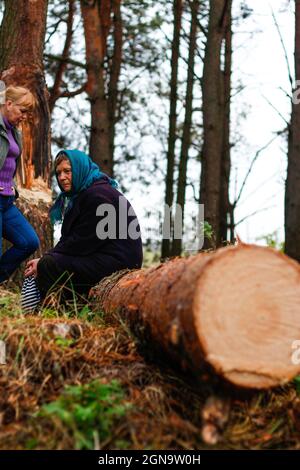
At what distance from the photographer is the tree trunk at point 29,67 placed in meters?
6.65

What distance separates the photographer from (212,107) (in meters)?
9.26

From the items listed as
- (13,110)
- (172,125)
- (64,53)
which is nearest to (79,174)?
(13,110)

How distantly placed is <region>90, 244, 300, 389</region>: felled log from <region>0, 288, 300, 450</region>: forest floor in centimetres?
14

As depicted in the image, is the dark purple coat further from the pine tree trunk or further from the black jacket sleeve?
the pine tree trunk

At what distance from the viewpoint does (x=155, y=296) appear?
10.7 feet

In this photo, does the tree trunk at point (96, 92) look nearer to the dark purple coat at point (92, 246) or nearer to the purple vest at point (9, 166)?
the purple vest at point (9, 166)

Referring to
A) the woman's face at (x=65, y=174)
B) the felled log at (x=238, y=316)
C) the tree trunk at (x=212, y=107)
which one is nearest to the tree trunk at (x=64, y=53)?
the tree trunk at (x=212, y=107)

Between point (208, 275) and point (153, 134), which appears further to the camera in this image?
point (153, 134)

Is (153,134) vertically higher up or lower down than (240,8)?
lower down

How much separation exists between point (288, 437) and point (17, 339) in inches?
54.4

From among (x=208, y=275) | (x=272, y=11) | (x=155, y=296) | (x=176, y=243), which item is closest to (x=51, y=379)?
(x=155, y=296)

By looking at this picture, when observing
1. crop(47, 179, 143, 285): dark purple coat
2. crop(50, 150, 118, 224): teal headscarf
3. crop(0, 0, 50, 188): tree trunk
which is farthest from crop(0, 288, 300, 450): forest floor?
crop(0, 0, 50, 188): tree trunk

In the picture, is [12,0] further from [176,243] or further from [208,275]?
[176,243]

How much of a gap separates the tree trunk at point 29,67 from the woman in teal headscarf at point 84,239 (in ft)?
4.85
